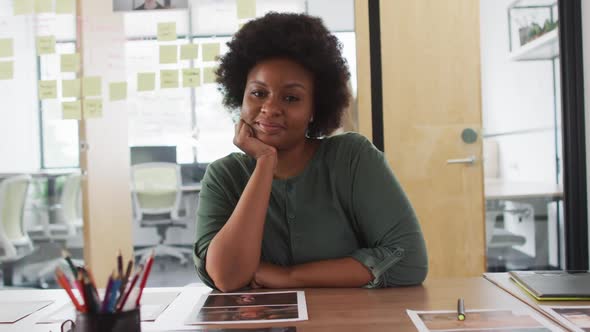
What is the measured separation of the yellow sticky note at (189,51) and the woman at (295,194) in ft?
4.75

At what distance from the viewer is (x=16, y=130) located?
448 cm

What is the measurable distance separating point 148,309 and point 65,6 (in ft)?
8.19

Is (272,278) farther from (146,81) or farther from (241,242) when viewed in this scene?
(146,81)

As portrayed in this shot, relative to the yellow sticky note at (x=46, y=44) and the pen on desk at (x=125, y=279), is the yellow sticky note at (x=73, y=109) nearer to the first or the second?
the yellow sticky note at (x=46, y=44)

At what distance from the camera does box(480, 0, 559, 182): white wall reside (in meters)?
2.92

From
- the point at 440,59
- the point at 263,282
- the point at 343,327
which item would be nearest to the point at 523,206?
the point at 440,59

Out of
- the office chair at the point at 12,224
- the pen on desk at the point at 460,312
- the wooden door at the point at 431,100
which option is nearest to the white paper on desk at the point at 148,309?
the pen on desk at the point at 460,312

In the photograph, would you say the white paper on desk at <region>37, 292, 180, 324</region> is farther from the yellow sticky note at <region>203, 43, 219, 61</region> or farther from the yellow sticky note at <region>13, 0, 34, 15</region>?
the yellow sticky note at <region>13, 0, 34, 15</region>

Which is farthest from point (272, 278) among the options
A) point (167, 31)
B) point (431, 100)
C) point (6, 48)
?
point (6, 48)

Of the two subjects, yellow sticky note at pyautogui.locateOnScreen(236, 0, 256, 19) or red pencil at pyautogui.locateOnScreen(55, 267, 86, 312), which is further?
yellow sticky note at pyautogui.locateOnScreen(236, 0, 256, 19)

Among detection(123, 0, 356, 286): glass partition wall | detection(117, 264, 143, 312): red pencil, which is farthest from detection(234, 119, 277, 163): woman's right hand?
detection(123, 0, 356, 286): glass partition wall

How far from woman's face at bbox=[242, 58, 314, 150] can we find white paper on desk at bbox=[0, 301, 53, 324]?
0.63 m

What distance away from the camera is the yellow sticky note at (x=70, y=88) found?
9.82ft

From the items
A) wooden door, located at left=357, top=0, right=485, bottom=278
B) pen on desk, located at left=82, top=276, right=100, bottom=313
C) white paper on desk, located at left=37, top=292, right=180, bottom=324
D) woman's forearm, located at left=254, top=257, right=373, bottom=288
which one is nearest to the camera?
pen on desk, located at left=82, top=276, right=100, bottom=313
